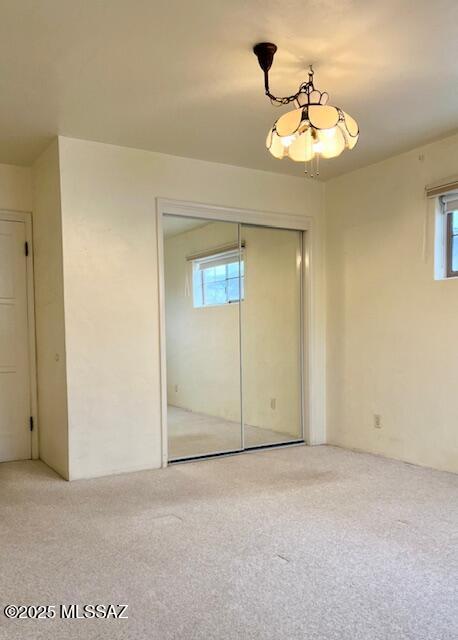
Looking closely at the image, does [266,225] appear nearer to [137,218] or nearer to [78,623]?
[137,218]

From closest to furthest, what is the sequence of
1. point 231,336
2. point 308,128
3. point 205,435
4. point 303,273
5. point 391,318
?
point 308,128 → point 391,318 → point 205,435 → point 231,336 → point 303,273

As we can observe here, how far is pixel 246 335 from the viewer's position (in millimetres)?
4508

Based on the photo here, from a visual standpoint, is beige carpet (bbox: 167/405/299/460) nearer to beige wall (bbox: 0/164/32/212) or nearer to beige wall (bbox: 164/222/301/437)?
beige wall (bbox: 164/222/301/437)

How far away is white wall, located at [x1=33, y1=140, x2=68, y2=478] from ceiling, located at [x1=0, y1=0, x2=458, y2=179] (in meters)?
0.34

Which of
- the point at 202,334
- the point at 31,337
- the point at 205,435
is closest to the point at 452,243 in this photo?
the point at 202,334

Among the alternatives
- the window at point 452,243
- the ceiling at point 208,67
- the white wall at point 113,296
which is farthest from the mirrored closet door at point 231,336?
the window at point 452,243

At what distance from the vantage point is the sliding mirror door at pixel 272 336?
14.8 ft

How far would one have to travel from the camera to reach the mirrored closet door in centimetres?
419

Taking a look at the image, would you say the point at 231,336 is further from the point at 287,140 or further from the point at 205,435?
the point at 287,140

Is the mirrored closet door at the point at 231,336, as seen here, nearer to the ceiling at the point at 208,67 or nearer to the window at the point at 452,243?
the ceiling at the point at 208,67

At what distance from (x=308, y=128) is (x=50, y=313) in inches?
94.4

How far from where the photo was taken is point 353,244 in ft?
14.5

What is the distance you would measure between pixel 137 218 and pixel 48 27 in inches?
65.7

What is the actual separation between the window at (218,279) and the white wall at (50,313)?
1198 millimetres
